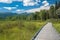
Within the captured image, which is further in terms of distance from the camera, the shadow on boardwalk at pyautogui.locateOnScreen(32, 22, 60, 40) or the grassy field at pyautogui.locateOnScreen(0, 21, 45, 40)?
the grassy field at pyautogui.locateOnScreen(0, 21, 45, 40)

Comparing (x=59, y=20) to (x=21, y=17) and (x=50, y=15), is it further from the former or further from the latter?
(x=21, y=17)

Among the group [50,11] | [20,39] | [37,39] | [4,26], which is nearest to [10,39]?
[20,39]

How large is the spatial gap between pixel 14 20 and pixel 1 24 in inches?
197

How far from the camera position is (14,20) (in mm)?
28219

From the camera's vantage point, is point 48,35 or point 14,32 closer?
point 48,35

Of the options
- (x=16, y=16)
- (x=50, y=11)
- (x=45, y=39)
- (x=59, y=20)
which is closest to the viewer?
(x=45, y=39)

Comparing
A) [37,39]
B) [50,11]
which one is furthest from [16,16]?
[50,11]

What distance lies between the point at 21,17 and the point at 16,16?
0.72 metres

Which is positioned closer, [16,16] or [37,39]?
[37,39]

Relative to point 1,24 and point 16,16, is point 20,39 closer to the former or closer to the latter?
point 1,24

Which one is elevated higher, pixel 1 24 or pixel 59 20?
pixel 1 24

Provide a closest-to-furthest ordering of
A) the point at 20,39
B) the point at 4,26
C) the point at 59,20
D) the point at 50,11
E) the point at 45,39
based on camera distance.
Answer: the point at 45,39, the point at 20,39, the point at 4,26, the point at 59,20, the point at 50,11

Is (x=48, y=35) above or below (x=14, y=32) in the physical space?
above

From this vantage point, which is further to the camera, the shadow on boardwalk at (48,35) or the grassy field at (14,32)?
the grassy field at (14,32)
